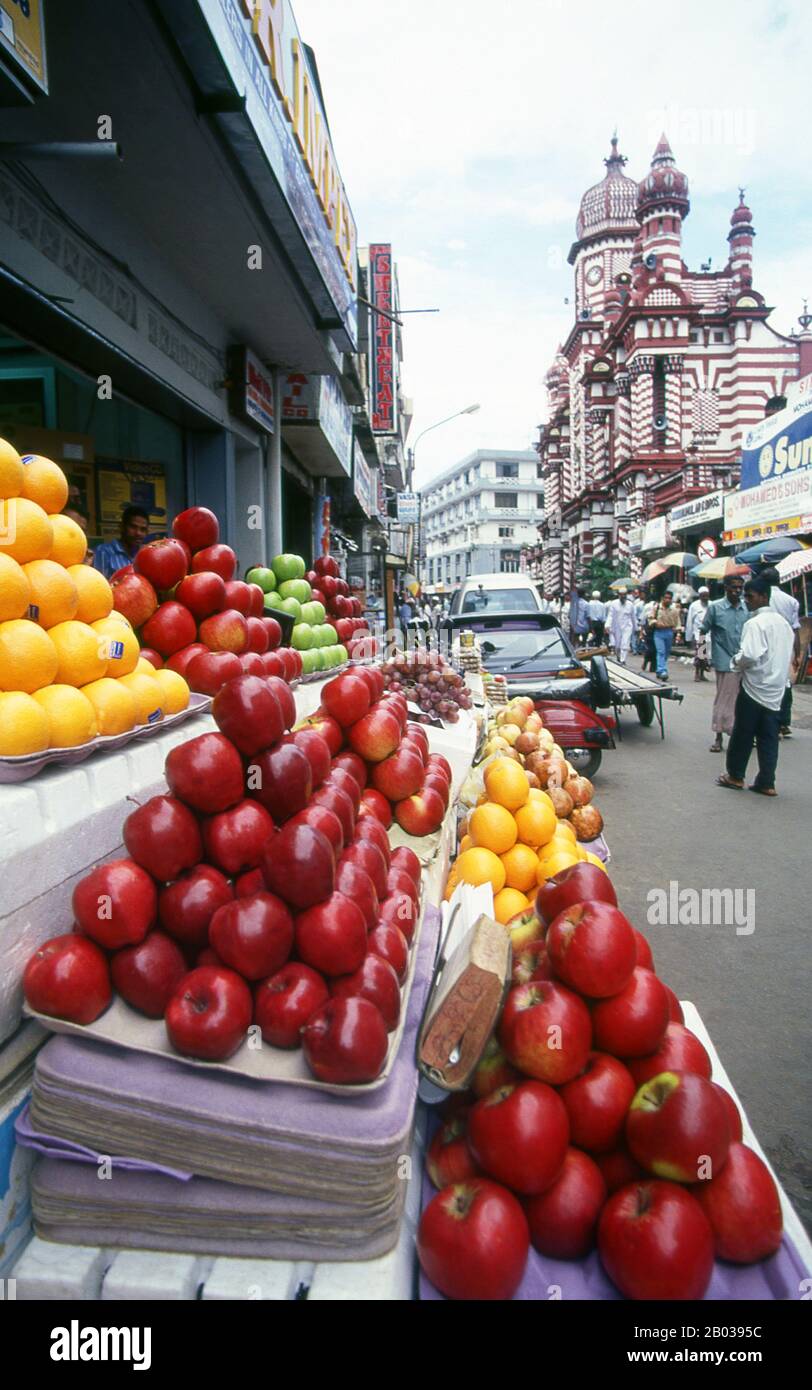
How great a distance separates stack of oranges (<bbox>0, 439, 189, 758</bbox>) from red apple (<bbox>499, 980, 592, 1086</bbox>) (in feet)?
4.06

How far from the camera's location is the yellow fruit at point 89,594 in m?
2.14

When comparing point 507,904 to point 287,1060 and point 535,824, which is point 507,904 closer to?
point 535,824

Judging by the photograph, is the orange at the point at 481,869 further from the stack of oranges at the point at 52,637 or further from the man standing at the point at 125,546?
the man standing at the point at 125,546

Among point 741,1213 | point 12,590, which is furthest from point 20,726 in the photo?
point 741,1213

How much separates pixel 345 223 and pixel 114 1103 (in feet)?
30.9

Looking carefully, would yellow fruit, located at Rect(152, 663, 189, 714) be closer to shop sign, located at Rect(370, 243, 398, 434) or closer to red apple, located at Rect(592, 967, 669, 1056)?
red apple, located at Rect(592, 967, 669, 1056)

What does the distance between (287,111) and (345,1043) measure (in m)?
6.14

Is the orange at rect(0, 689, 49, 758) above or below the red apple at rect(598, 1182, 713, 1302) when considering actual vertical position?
above

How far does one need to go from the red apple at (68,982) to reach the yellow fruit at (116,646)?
0.89 metres

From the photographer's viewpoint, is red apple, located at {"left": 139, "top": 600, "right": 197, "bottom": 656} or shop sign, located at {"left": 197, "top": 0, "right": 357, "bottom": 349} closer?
red apple, located at {"left": 139, "top": 600, "right": 197, "bottom": 656}

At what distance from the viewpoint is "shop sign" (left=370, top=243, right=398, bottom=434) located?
18438mm

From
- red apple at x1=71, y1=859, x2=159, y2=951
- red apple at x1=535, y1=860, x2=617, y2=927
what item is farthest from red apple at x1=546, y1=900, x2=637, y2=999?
red apple at x1=71, y1=859, x2=159, y2=951

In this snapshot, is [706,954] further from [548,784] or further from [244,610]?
[244,610]
